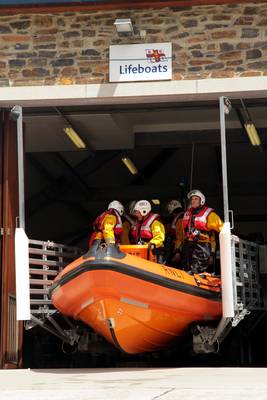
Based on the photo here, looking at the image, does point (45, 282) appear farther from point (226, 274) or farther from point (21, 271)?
point (226, 274)

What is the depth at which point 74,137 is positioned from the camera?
10164mm

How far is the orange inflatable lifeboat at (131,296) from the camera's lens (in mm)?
7426

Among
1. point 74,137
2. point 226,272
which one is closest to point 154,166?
point 74,137

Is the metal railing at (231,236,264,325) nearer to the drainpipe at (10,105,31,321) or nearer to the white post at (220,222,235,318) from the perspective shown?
the white post at (220,222,235,318)

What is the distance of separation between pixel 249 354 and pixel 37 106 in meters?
4.09

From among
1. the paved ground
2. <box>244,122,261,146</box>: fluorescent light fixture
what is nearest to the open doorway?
<box>244,122,261,146</box>: fluorescent light fixture

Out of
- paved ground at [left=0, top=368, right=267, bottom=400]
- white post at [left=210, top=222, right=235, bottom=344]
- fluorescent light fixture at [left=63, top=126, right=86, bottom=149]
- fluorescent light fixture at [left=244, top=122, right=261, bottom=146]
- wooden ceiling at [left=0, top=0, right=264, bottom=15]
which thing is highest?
wooden ceiling at [left=0, top=0, right=264, bottom=15]

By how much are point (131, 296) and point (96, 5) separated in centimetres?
290

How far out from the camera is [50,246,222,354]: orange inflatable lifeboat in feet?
24.4

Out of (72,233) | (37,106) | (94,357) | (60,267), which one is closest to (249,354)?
(94,357)

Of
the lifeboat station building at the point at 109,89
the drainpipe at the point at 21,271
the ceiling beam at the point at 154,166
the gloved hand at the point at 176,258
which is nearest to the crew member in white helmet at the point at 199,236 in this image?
the lifeboat station building at the point at 109,89

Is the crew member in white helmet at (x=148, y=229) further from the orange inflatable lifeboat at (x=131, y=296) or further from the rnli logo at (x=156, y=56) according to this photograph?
the rnli logo at (x=156, y=56)

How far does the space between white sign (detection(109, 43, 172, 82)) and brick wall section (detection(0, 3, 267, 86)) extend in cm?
7

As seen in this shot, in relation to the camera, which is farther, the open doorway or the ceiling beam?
the ceiling beam
